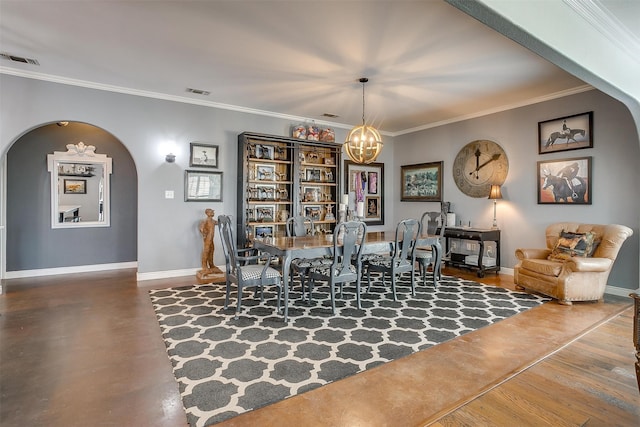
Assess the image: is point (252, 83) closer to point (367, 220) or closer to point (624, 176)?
point (367, 220)

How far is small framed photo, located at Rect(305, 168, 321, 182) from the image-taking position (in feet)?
20.5

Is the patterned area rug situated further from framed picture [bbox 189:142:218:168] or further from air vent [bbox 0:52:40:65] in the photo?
air vent [bbox 0:52:40:65]

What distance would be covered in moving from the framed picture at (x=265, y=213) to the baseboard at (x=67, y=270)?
2.49 metres

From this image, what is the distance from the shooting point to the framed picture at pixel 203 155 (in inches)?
207

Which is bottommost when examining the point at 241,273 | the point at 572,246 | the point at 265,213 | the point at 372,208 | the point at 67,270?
the point at 67,270

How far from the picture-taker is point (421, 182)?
6.90m

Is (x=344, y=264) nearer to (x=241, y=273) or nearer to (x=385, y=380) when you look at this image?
(x=241, y=273)

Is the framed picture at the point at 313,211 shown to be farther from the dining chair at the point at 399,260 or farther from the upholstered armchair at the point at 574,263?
the upholstered armchair at the point at 574,263

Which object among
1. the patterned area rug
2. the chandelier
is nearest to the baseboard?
the patterned area rug

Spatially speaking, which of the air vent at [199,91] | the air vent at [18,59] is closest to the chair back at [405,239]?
the air vent at [199,91]

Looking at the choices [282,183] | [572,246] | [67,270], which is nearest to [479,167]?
[572,246]

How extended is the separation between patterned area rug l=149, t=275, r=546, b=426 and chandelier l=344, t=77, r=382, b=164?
73.3 inches

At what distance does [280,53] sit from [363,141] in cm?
146

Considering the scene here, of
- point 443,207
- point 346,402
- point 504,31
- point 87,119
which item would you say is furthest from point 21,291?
point 443,207
